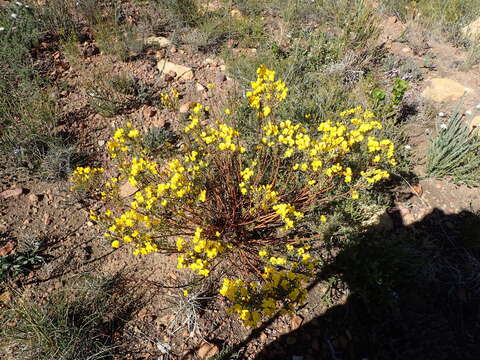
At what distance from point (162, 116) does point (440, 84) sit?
14.9 feet

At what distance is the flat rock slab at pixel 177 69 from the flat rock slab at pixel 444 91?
12.7 feet

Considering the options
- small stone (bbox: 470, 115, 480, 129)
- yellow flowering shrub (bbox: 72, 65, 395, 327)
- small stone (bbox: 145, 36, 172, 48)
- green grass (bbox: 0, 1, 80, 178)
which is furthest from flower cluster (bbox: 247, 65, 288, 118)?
small stone (bbox: 145, 36, 172, 48)

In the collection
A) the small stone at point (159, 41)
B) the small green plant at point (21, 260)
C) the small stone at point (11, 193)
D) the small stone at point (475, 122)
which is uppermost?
the small stone at point (159, 41)

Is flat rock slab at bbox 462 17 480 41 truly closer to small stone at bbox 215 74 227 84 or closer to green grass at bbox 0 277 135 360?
small stone at bbox 215 74 227 84

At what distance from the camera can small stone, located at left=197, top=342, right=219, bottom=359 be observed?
2.53 meters

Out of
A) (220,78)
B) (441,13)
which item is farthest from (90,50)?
(441,13)

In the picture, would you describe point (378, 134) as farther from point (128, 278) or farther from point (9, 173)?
point (9, 173)

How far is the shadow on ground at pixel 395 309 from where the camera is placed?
8.46 ft

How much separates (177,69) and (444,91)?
14.4 ft

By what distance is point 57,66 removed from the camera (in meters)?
4.76

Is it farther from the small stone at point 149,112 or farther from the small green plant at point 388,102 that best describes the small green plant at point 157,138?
the small green plant at point 388,102

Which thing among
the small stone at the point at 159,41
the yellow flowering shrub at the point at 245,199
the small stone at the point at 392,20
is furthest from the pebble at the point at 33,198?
the small stone at the point at 392,20

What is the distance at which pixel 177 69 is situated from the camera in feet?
16.1

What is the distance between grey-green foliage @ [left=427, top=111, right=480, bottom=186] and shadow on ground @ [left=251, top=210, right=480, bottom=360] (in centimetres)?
78
